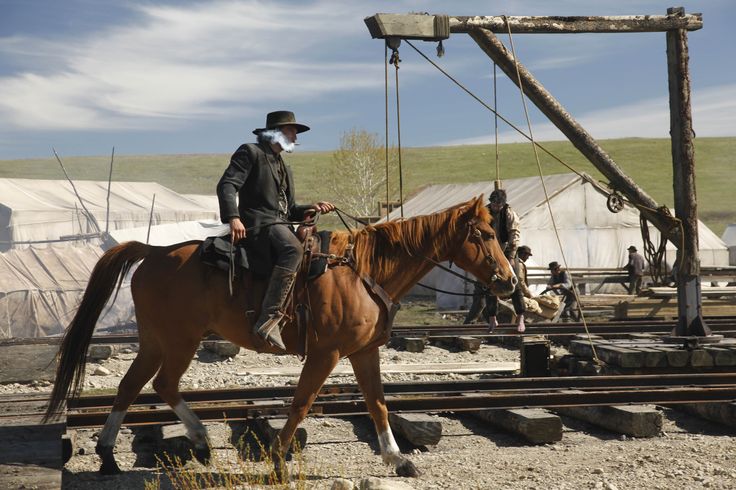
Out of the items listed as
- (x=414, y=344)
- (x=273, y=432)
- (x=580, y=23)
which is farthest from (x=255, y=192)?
(x=414, y=344)

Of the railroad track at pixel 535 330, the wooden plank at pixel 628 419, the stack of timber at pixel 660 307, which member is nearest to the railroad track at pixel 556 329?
the railroad track at pixel 535 330

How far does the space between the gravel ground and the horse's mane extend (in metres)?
1.57

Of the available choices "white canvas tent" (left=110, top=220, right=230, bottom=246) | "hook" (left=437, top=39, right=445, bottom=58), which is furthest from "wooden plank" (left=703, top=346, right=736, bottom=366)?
"white canvas tent" (left=110, top=220, right=230, bottom=246)

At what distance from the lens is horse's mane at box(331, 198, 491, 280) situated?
754 centimetres

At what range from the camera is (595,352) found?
39.1 feet

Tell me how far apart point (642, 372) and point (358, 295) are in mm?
5457

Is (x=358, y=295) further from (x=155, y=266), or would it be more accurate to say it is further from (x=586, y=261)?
(x=586, y=261)

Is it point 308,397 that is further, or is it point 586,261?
point 586,261

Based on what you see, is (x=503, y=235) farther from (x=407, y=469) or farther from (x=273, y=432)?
(x=407, y=469)

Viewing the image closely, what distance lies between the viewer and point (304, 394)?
23.0 feet

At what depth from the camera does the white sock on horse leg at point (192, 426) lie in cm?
730

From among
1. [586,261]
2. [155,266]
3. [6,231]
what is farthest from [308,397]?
[6,231]

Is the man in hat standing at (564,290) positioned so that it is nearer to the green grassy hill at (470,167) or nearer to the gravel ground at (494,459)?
the gravel ground at (494,459)

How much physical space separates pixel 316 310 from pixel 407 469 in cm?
134
